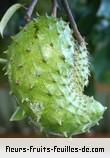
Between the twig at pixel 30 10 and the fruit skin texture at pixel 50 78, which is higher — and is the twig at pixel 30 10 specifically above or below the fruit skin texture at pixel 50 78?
above

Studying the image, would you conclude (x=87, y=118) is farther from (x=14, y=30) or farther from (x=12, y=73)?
(x=14, y=30)

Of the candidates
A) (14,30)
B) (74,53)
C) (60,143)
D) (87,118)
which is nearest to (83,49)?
(74,53)

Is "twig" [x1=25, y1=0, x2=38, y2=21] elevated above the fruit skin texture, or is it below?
above

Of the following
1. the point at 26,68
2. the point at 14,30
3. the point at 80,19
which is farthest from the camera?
the point at 80,19

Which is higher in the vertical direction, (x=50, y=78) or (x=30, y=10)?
(x=30, y=10)

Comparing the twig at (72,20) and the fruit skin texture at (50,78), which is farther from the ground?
the twig at (72,20)

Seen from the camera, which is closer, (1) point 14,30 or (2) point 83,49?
(2) point 83,49

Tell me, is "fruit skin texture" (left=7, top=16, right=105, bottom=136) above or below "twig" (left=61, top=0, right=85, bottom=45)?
below

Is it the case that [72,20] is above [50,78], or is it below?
above
